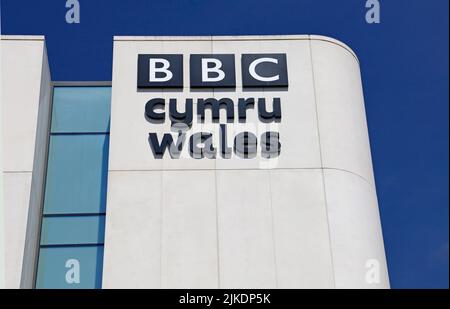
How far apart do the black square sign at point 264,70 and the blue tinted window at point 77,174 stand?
4.14 m

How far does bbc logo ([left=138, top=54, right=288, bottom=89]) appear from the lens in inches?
725

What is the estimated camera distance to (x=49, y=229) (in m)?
18.4

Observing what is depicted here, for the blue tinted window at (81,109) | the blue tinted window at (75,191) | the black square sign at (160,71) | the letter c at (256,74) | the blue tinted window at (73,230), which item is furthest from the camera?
the blue tinted window at (81,109)

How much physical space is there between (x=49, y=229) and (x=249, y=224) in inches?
203

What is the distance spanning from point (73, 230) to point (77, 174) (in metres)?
1.58

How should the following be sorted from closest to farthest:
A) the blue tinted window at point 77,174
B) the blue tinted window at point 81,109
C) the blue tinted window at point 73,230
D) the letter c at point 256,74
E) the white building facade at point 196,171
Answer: the white building facade at point 196,171 → the blue tinted window at point 73,230 → the letter c at point 256,74 → the blue tinted window at point 77,174 → the blue tinted window at point 81,109

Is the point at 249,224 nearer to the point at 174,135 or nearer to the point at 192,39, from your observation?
the point at 174,135

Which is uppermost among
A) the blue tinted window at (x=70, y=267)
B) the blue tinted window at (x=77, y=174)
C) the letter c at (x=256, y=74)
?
the letter c at (x=256, y=74)

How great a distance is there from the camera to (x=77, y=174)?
19.2 meters

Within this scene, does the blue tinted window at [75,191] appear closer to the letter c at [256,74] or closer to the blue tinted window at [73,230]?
the blue tinted window at [73,230]

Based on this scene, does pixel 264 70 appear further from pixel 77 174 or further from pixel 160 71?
pixel 77 174

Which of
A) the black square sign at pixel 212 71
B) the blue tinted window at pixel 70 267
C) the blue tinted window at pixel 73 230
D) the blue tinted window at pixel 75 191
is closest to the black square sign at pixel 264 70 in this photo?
the black square sign at pixel 212 71

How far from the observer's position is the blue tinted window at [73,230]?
718 inches
